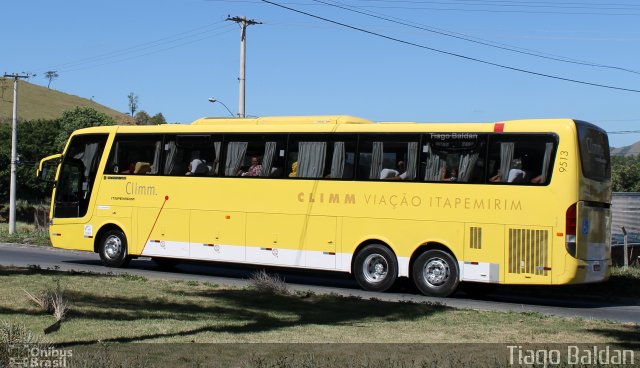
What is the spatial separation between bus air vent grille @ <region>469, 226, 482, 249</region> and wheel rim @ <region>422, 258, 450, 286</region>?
0.73 meters

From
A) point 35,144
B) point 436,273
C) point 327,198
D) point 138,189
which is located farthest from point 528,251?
point 35,144

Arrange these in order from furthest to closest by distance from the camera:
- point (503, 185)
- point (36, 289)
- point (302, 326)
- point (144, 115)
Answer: point (144, 115), point (503, 185), point (36, 289), point (302, 326)

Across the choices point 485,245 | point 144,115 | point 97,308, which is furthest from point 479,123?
point 144,115

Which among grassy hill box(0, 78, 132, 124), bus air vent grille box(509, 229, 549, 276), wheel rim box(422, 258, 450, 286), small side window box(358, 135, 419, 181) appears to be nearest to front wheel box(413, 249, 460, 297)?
wheel rim box(422, 258, 450, 286)

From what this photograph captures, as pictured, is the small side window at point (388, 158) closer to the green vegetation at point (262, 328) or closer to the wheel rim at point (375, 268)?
the wheel rim at point (375, 268)

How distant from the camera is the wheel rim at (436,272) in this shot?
17297 mm

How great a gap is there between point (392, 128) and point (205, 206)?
17.1 ft

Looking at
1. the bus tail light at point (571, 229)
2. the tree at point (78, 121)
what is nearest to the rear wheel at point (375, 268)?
the bus tail light at point (571, 229)

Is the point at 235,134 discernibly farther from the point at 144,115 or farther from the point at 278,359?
the point at 144,115

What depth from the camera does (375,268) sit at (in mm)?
18250

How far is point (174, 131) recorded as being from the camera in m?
20.9

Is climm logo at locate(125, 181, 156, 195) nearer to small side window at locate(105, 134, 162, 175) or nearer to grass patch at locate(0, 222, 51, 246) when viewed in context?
small side window at locate(105, 134, 162, 175)

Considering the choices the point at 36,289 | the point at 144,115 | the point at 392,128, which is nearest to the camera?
the point at 36,289

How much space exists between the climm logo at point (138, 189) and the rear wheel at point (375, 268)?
6003 millimetres
